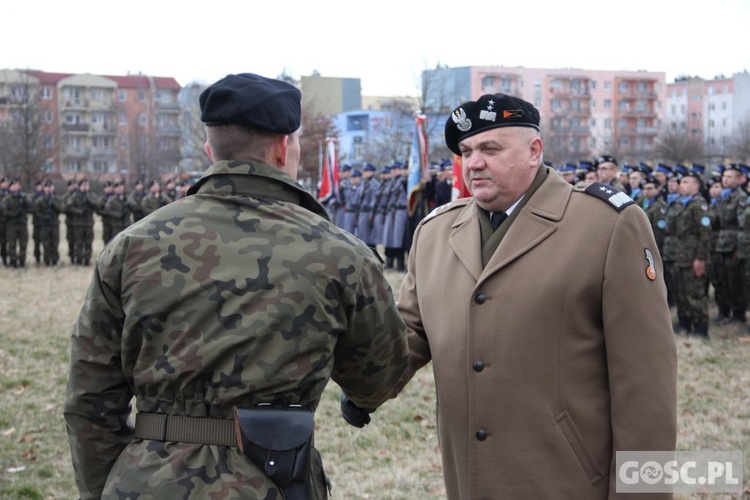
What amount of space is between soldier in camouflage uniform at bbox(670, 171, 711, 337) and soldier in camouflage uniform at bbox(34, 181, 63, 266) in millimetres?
15118

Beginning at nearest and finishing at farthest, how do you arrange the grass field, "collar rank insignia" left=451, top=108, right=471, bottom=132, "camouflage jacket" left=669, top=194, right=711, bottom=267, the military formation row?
"collar rank insignia" left=451, top=108, right=471, bottom=132 → the grass field → "camouflage jacket" left=669, top=194, right=711, bottom=267 → the military formation row

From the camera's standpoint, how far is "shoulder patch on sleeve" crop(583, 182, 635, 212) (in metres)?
2.69

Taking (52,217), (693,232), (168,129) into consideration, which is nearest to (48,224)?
(52,217)

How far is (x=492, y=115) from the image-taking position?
9.36 ft

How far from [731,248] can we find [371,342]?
33.2 feet

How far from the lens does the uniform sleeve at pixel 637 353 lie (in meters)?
2.53

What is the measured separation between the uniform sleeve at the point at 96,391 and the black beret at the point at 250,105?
554 millimetres

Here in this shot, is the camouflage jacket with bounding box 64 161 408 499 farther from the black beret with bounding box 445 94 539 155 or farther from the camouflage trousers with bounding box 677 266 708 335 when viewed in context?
the camouflage trousers with bounding box 677 266 708 335

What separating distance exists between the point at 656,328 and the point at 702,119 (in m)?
112

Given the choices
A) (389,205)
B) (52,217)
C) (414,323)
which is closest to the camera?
(414,323)

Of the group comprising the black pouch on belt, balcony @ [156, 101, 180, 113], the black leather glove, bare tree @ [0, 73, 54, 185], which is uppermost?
balcony @ [156, 101, 180, 113]

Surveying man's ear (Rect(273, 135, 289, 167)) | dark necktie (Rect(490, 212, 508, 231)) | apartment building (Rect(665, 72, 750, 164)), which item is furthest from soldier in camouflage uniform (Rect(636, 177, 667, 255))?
apartment building (Rect(665, 72, 750, 164))

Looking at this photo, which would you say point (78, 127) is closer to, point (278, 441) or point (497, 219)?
point (497, 219)

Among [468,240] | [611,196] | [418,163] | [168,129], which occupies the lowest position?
[468,240]
